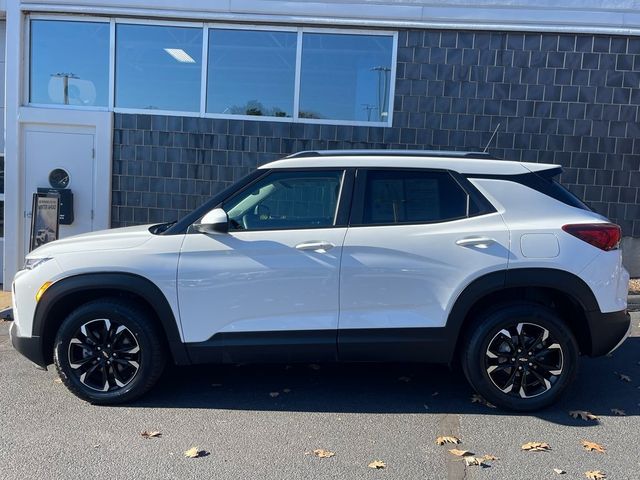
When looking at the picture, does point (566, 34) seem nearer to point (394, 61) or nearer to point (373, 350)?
point (394, 61)

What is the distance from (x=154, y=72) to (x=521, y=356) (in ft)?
21.5

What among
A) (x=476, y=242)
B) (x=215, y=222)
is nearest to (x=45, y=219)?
(x=215, y=222)

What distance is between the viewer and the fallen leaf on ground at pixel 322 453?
3.62 meters

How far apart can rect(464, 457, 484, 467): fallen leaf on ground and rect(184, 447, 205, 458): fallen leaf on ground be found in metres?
1.61

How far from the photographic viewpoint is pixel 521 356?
13.8 feet

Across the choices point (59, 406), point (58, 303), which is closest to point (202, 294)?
point (58, 303)

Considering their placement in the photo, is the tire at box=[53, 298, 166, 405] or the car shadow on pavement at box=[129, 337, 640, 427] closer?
the tire at box=[53, 298, 166, 405]

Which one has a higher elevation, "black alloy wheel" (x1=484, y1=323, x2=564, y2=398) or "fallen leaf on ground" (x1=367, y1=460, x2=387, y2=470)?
"black alloy wheel" (x1=484, y1=323, x2=564, y2=398)

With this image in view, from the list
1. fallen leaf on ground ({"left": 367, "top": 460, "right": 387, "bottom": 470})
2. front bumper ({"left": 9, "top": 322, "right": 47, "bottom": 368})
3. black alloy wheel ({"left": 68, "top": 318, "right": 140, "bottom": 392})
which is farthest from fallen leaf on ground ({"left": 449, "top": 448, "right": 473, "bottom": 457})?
front bumper ({"left": 9, "top": 322, "right": 47, "bottom": 368})

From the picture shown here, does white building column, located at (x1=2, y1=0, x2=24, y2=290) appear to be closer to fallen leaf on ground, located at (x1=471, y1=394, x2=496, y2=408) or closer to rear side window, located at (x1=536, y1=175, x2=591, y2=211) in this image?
fallen leaf on ground, located at (x1=471, y1=394, x2=496, y2=408)

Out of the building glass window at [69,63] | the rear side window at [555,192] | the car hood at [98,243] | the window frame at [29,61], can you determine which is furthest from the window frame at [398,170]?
the building glass window at [69,63]

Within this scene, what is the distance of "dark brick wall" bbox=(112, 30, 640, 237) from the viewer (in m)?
8.08

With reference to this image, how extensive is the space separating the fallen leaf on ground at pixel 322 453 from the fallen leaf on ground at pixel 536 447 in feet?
4.01

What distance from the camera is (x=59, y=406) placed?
14.3 feet
